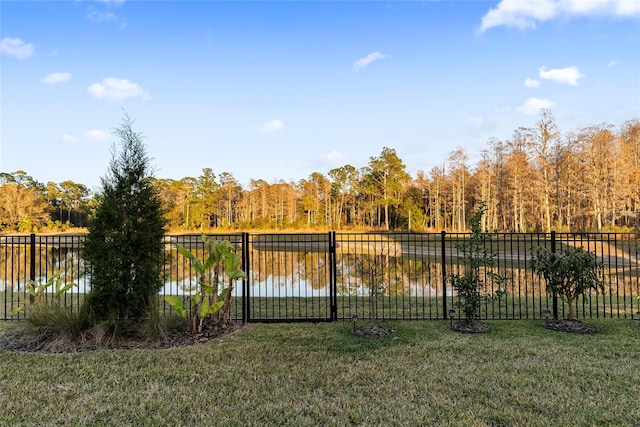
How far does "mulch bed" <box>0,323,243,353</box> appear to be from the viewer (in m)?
4.25

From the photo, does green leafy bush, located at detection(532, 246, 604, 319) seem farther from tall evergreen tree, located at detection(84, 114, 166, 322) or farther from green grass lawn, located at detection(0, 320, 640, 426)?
tall evergreen tree, located at detection(84, 114, 166, 322)

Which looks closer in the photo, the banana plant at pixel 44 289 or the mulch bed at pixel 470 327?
the banana plant at pixel 44 289

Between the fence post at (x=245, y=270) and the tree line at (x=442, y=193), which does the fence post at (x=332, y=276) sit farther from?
the tree line at (x=442, y=193)

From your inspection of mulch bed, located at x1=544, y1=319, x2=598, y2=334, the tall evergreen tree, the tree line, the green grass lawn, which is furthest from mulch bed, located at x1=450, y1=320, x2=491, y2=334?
the tree line

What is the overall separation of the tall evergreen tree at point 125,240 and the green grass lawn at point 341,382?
31.9 inches

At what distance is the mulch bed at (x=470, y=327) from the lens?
15.9 feet

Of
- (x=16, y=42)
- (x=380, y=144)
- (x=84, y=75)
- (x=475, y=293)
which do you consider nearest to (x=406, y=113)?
(x=475, y=293)

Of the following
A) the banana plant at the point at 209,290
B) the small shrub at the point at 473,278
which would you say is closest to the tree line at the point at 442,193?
the banana plant at the point at 209,290

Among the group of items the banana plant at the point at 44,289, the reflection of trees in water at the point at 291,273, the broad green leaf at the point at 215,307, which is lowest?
the reflection of trees in water at the point at 291,273

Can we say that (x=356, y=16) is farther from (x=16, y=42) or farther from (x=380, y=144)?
(x=380, y=144)

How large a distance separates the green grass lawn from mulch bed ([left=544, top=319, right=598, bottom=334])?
159 millimetres

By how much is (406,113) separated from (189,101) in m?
8.56

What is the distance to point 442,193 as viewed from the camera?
40.5 m

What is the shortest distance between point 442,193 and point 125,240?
3999 cm
